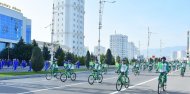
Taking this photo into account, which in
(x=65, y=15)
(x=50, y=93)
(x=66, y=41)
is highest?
(x=65, y=15)

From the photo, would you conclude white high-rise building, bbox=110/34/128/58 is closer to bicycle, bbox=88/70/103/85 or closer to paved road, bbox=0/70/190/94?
bicycle, bbox=88/70/103/85

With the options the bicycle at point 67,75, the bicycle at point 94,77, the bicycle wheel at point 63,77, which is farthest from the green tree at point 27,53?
the bicycle at point 94,77

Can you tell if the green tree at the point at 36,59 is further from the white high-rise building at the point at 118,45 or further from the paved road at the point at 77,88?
the white high-rise building at the point at 118,45

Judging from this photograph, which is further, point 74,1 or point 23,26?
point 74,1

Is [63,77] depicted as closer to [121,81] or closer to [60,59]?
[121,81]

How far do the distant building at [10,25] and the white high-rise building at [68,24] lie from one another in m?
52.6

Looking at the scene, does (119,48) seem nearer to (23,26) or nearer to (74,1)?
(74,1)

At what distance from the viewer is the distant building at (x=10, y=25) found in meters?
88.3

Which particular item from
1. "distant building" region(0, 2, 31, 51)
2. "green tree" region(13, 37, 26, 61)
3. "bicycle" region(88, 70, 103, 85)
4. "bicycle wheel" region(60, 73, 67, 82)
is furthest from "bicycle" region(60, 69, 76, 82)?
"distant building" region(0, 2, 31, 51)

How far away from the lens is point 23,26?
326ft

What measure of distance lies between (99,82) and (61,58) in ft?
141

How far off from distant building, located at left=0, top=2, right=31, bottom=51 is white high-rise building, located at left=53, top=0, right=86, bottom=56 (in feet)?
172

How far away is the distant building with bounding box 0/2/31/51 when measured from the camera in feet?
290

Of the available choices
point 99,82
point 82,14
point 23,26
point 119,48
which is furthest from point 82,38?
point 99,82
